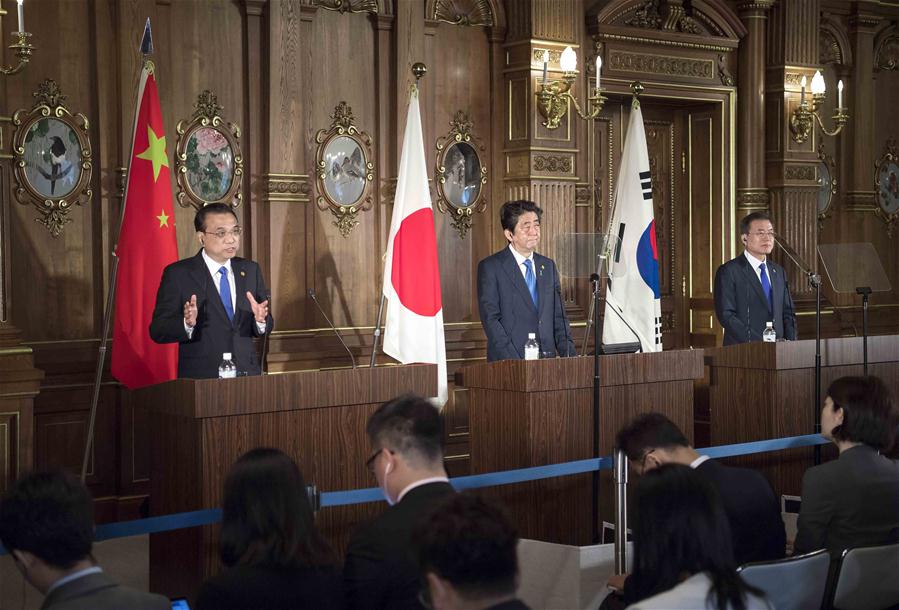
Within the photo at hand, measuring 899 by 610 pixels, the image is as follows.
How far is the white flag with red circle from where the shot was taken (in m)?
6.47

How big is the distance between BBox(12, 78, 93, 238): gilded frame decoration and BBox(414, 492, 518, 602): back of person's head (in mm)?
4537

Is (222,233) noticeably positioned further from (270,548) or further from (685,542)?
(685,542)

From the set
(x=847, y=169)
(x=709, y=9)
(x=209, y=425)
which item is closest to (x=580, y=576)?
(x=209, y=425)

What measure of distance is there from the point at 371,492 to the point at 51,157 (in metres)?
3.12

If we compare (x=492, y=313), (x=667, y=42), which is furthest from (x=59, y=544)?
(x=667, y=42)

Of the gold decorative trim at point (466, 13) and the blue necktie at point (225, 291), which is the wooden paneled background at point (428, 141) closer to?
the gold decorative trim at point (466, 13)

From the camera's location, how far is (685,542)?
8.20 feet

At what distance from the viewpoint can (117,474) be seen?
6355 millimetres

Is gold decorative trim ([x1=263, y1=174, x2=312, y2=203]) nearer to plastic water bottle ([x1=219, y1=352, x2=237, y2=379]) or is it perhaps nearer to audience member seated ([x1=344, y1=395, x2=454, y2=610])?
plastic water bottle ([x1=219, y1=352, x2=237, y2=379])

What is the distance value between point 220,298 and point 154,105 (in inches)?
47.9

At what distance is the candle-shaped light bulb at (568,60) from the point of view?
776 cm

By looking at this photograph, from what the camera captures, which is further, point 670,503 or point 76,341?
point 76,341

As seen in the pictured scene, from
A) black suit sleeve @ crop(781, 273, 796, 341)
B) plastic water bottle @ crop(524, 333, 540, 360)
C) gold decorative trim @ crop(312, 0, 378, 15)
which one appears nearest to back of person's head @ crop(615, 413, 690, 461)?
plastic water bottle @ crop(524, 333, 540, 360)

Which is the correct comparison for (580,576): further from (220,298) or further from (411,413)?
(220,298)
